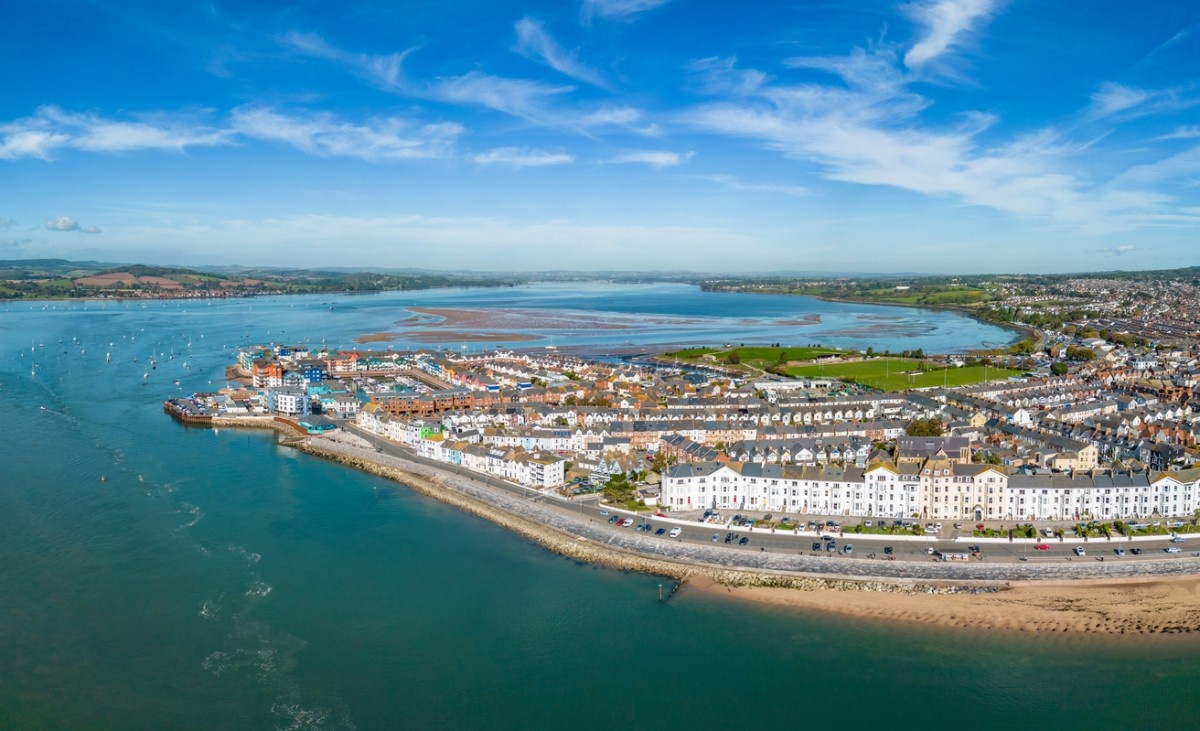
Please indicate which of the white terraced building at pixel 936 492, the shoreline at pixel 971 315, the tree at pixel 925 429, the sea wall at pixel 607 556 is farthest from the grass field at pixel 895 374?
the sea wall at pixel 607 556

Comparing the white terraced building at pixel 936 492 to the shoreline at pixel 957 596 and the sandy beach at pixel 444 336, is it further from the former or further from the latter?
the sandy beach at pixel 444 336

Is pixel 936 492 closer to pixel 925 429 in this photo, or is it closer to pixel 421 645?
pixel 925 429

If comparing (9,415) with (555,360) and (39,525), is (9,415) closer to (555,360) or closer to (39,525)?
(39,525)

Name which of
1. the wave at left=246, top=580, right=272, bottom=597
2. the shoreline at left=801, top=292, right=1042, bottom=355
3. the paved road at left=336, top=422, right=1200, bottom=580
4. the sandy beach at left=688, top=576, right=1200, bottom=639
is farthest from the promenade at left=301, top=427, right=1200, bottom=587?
the shoreline at left=801, top=292, right=1042, bottom=355

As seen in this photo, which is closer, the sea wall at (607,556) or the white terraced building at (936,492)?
the sea wall at (607,556)

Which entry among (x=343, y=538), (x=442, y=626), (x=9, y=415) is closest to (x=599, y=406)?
(x=343, y=538)

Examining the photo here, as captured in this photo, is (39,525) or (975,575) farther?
(39,525)

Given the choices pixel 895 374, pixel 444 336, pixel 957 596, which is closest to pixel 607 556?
pixel 957 596
